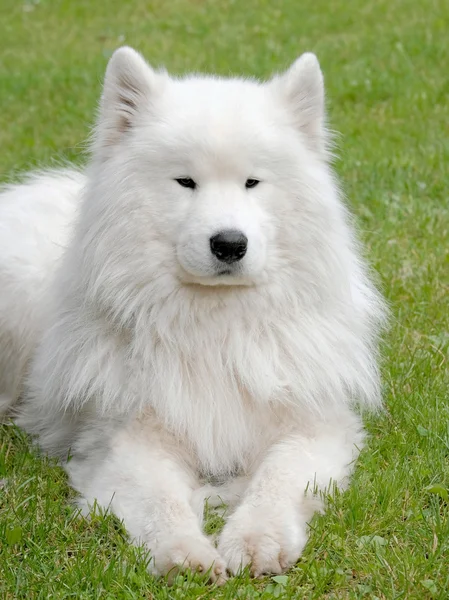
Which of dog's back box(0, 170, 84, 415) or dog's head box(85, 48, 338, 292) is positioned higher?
dog's head box(85, 48, 338, 292)

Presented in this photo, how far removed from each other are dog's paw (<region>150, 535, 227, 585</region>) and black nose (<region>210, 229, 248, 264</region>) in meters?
0.97

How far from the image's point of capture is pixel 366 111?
846cm

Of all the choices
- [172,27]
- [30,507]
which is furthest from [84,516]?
[172,27]

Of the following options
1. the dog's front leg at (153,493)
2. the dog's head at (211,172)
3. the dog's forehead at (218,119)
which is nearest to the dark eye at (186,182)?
the dog's head at (211,172)

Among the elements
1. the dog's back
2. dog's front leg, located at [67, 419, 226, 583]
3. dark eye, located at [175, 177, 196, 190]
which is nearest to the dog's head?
dark eye, located at [175, 177, 196, 190]

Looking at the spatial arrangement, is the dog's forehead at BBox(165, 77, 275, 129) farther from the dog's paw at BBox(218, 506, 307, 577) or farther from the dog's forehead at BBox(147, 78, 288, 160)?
the dog's paw at BBox(218, 506, 307, 577)

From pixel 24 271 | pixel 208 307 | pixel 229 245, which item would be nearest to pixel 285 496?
pixel 208 307

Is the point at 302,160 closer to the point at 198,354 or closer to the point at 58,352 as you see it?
the point at 198,354

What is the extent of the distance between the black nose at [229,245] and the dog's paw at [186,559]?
0.97 meters

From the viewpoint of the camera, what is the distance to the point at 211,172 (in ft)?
11.3

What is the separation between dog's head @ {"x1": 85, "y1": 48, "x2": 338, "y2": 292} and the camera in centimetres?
341

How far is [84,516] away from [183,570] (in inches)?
22.4

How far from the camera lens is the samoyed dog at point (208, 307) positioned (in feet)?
11.2

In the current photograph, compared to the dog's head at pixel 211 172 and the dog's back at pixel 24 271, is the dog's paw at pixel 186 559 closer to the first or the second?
the dog's head at pixel 211 172
